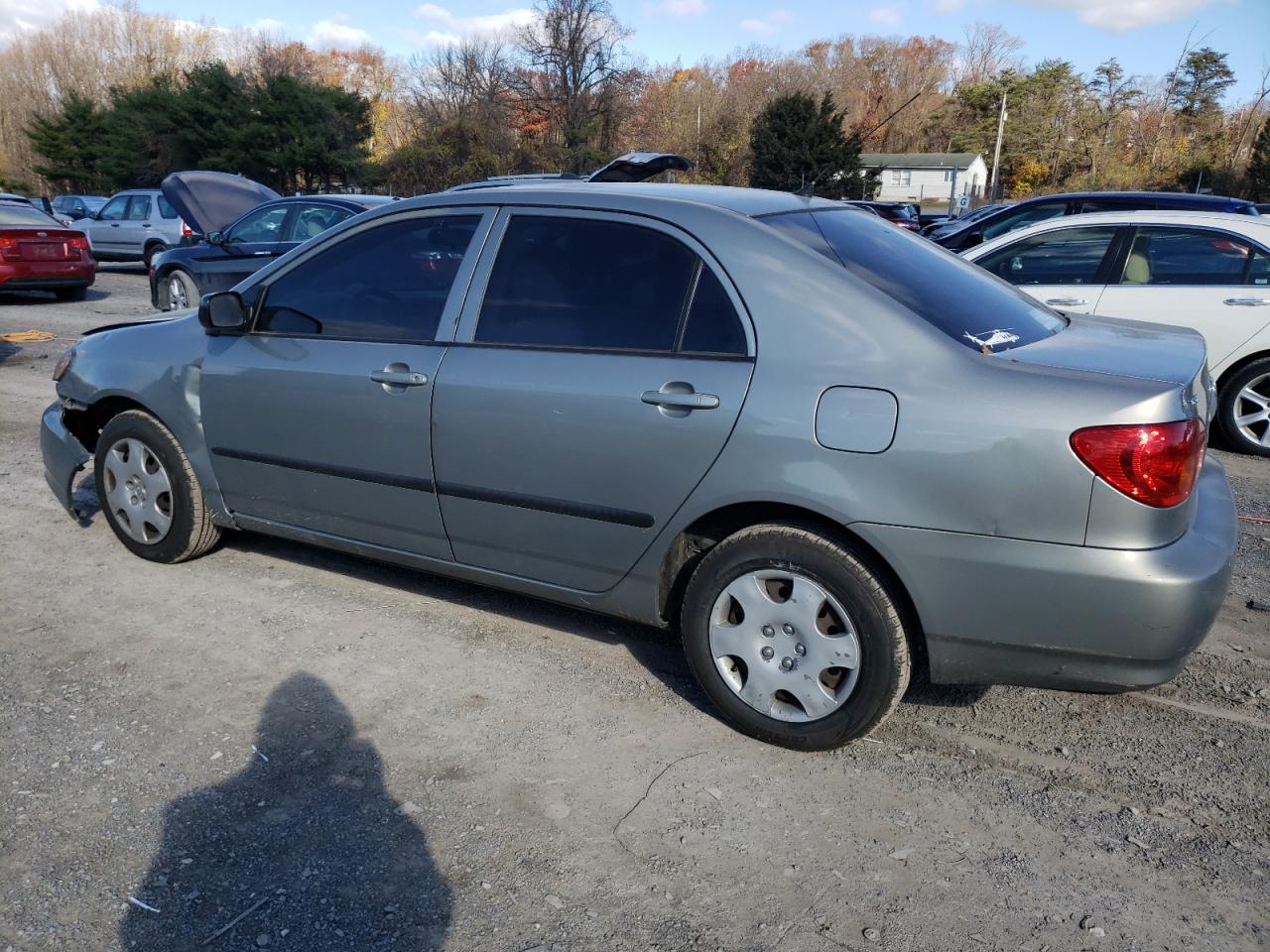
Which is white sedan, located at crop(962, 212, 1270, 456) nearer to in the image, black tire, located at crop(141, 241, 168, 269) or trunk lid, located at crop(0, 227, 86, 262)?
trunk lid, located at crop(0, 227, 86, 262)

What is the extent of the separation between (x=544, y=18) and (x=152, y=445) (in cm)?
4479

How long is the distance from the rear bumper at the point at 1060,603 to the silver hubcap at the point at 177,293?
1208 centimetres

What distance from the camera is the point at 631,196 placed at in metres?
3.49

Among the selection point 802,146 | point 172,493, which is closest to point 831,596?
point 172,493

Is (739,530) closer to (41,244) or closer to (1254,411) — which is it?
(1254,411)

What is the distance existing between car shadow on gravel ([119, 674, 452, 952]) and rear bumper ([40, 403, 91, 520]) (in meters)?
2.36

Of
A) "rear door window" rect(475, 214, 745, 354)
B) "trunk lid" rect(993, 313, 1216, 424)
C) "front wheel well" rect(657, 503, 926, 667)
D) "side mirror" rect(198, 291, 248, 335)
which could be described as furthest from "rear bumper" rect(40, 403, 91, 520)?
"trunk lid" rect(993, 313, 1216, 424)

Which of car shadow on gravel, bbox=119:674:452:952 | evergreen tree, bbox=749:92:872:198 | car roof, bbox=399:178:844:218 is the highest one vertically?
evergreen tree, bbox=749:92:872:198

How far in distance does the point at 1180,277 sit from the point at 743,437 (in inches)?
220

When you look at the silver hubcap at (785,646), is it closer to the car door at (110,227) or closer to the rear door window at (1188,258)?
the rear door window at (1188,258)

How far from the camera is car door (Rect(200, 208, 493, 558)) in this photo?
3.74m

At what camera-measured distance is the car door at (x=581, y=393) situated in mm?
3188

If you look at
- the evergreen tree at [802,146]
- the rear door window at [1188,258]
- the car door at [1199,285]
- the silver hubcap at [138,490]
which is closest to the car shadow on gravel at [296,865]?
the silver hubcap at [138,490]

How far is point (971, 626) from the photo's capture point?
2885mm
